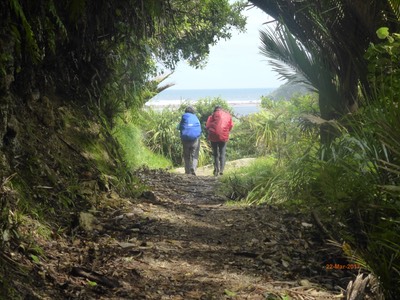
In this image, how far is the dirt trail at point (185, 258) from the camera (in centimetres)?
326

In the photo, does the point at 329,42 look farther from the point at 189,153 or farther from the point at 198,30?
the point at 189,153

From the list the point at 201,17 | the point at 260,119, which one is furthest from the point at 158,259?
the point at 260,119

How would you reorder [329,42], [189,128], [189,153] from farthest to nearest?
[189,153], [189,128], [329,42]

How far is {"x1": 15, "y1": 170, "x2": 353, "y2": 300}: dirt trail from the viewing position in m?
3.26

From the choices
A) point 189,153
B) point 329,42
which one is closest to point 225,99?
point 189,153

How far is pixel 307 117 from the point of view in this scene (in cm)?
646

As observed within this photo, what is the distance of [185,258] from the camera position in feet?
13.3

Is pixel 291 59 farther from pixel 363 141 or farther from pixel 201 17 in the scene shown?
pixel 201 17

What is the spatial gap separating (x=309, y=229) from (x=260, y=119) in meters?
11.1

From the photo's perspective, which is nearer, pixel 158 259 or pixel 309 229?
pixel 158 259

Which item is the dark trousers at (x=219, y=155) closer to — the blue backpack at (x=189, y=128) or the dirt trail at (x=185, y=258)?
the blue backpack at (x=189, y=128)
